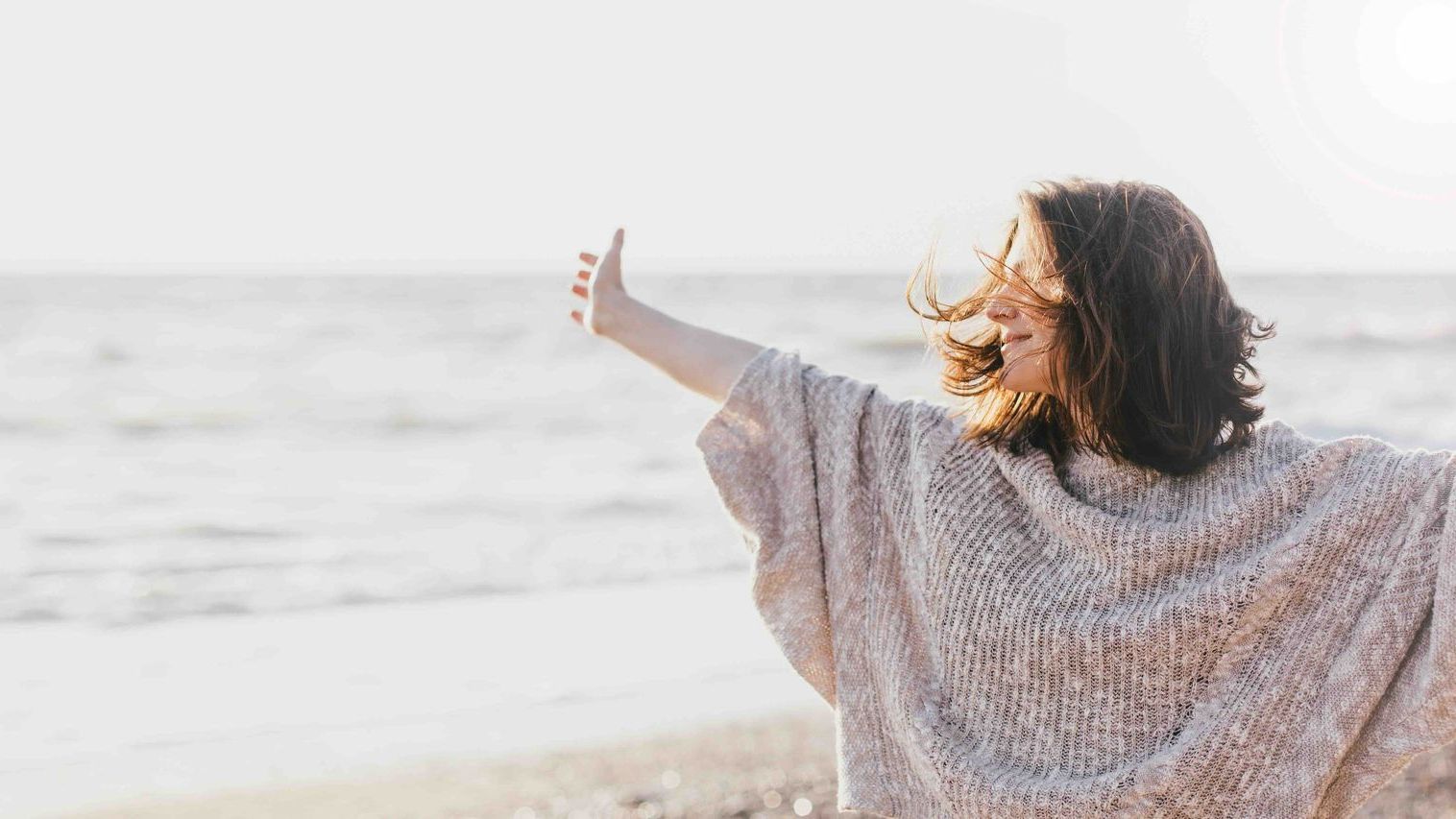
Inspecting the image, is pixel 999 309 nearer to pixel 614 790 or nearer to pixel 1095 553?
pixel 1095 553

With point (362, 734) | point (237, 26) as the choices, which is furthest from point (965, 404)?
point (237, 26)

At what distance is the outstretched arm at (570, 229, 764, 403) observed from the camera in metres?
2.14

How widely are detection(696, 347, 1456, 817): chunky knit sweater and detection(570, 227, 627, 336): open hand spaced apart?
26 cm

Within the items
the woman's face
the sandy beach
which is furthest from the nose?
the sandy beach

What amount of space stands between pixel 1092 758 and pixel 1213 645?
0.78 feet

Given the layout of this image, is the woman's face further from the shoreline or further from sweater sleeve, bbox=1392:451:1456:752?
the shoreline

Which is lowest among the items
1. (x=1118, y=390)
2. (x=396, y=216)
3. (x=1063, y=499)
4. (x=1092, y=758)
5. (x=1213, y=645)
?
(x=396, y=216)

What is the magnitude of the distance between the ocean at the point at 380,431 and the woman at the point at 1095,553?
0.25 metres

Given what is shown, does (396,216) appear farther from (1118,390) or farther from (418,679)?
(1118,390)

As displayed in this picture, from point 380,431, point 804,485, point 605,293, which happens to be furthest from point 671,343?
point 380,431

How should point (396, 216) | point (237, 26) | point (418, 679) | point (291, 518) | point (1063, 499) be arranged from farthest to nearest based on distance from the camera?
point (396, 216) < point (237, 26) < point (291, 518) < point (418, 679) < point (1063, 499)

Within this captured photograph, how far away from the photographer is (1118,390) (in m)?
1.86

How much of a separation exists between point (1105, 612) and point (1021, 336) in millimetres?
424

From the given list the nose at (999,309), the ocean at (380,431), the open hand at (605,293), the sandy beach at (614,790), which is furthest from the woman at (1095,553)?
A: the sandy beach at (614,790)
